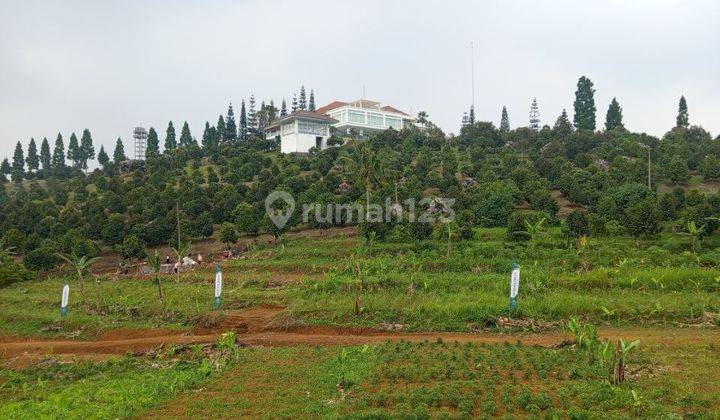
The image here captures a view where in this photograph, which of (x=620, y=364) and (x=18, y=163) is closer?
(x=620, y=364)

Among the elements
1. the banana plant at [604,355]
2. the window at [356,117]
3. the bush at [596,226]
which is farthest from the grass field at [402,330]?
the window at [356,117]

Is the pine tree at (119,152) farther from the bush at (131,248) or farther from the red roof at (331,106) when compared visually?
the bush at (131,248)

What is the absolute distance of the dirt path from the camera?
17.7m

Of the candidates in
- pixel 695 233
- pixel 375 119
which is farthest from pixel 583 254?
pixel 375 119

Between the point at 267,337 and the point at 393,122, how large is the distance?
6383 centimetres

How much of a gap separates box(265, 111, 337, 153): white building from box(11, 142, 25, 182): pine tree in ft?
144

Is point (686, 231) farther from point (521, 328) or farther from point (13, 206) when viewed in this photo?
point (13, 206)

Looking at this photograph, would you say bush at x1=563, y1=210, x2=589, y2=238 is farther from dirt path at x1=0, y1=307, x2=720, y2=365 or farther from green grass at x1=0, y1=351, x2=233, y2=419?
green grass at x1=0, y1=351, x2=233, y2=419

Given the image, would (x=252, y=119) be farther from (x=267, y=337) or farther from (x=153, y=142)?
(x=267, y=337)

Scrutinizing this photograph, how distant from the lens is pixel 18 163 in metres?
86.8

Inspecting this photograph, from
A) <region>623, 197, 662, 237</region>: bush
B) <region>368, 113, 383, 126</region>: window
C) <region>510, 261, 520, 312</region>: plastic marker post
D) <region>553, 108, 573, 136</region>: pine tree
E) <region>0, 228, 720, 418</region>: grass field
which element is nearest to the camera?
<region>0, 228, 720, 418</region>: grass field

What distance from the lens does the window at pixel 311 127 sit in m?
70.2

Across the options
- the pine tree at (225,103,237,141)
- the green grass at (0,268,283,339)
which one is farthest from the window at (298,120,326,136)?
the green grass at (0,268,283,339)

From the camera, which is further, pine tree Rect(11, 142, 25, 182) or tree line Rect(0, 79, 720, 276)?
pine tree Rect(11, 142, 25, 182)
